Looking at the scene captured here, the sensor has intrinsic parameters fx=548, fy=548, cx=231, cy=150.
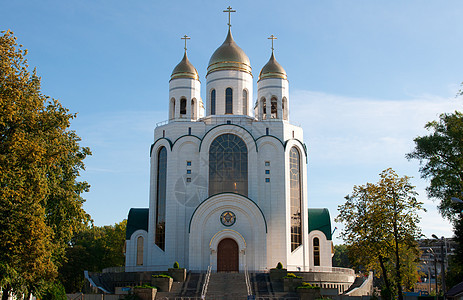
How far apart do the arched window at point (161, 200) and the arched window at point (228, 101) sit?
5786 mm

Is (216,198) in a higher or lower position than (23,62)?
lower

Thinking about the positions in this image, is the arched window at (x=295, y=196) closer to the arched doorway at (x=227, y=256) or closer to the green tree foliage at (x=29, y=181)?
the arched doorway at (x=227, y=256)

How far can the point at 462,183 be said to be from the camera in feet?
86.5

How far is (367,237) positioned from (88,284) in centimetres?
1892

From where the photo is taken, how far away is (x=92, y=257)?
178 ft

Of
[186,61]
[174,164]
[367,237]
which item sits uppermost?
[186,61]

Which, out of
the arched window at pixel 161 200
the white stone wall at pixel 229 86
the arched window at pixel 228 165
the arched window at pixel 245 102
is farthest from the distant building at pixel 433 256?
the arched window at pixel 161 200

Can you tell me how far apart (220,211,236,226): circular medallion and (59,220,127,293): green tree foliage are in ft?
61.7

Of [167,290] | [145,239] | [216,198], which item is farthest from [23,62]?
[145,239]

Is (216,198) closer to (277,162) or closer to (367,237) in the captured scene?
(277,162)

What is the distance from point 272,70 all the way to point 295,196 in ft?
32.9

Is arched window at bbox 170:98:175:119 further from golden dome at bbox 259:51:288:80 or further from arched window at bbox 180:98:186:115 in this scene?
golden dome at bbox 259:51:288:80

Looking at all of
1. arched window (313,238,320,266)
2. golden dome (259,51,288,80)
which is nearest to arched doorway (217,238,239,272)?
arched window (313,238,320,266)

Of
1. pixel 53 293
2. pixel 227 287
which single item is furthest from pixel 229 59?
pixel 53 293
